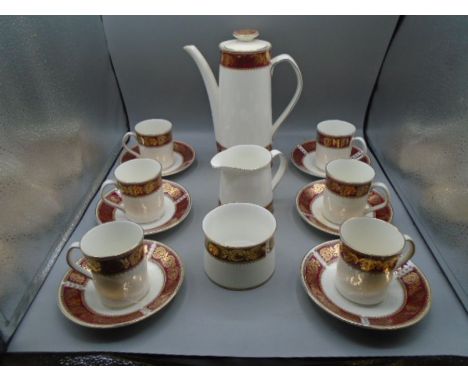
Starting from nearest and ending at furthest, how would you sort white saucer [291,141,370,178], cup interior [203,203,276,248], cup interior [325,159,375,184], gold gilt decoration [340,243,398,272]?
gold gilt decoration [340,243,398,272], cup interior [203,203,276,248], cup interior [325,159,375,184], white saucer [291,141,370,178]

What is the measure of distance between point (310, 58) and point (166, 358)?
2.05ft

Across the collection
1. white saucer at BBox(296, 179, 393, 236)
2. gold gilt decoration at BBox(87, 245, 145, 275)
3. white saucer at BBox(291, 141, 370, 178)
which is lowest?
white saucer at BBox(291, 141, 370, 178)

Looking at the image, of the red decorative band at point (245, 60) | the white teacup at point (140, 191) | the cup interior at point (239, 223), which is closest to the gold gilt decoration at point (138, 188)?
the white teacup at point (140, 191)

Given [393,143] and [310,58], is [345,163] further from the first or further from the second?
[310,58]

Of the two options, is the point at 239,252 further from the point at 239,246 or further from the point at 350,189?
the point at 350,189

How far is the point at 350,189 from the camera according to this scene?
62 centimetres

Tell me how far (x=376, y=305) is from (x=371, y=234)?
9cm

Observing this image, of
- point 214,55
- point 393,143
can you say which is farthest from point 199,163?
point 393,143

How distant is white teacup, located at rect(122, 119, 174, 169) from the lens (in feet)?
2.54

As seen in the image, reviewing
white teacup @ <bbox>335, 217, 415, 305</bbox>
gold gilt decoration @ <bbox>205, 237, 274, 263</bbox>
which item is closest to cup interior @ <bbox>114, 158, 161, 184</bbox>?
gold gilt decoration @ <bbox>205, 237, 274, 263</bbox>

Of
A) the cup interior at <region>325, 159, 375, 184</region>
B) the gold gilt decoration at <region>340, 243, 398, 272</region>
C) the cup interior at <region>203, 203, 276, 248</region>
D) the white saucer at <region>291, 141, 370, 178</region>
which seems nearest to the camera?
the gold gilt decoration at <region>340, 243, 398, 272</region>

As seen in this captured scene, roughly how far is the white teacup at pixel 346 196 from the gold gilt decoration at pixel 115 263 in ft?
0.95

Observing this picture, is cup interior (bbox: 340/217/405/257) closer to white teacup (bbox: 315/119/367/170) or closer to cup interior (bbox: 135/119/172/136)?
white teacup (bbox: 315/119/367/170)

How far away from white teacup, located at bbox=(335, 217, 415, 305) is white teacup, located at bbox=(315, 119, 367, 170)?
0.77 ft
